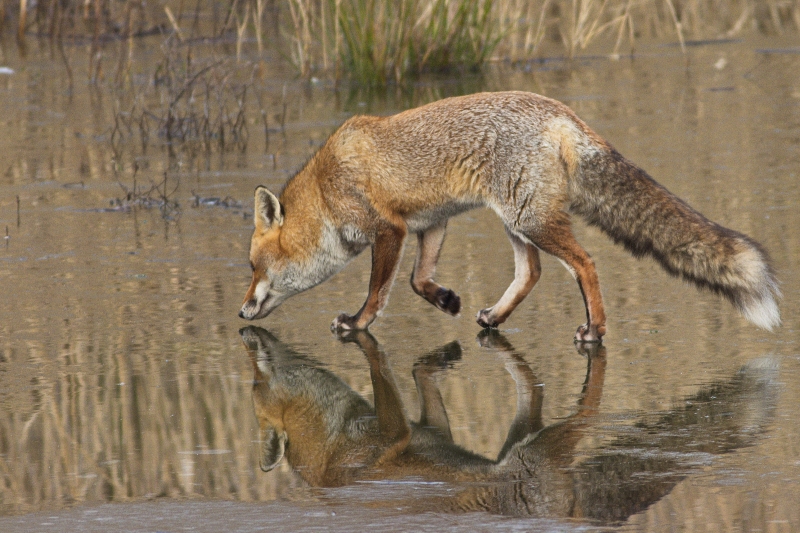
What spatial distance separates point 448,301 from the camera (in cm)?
664

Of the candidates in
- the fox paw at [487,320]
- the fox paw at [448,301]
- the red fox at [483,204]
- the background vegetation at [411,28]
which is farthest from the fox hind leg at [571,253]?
the background vegetation at [411,28]

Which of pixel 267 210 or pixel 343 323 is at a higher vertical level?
pixel 267 210

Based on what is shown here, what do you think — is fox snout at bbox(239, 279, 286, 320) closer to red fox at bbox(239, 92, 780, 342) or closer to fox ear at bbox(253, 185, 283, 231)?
red fox at bbox(239, 92, 780, 342)

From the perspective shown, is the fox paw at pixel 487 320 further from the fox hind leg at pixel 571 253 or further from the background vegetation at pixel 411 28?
the background vegetation at pixel 411 28

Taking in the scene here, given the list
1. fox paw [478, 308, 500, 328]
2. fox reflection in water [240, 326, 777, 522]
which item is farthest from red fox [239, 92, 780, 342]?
fox reflection in water [240, 326, 777, 522]

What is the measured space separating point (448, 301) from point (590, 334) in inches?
40.7

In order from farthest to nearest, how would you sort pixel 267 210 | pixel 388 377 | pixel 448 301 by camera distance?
pixel 267 210
pixel 448 301
pixel 388 377

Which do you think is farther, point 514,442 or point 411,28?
point 411,28

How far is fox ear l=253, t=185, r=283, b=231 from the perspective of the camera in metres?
6.66

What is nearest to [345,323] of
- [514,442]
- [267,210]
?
[267,210]

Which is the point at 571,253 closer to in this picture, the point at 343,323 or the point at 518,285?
the point at 518,285

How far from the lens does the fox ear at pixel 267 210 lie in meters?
6.66

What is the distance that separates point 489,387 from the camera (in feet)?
17.1

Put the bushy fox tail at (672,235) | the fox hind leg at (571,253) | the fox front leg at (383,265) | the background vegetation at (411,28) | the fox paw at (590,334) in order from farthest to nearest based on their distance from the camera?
1. the background vegetation at (411,28)
2. the fox front leg at (383,265)
3. the fox hind leg at (571,253)
4. the fox paw at (590,334)
5. the bushy fox tail at (672,235)
